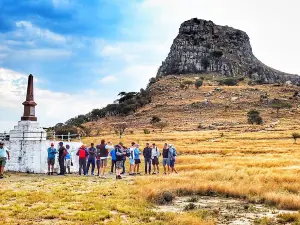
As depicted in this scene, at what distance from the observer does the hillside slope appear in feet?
282

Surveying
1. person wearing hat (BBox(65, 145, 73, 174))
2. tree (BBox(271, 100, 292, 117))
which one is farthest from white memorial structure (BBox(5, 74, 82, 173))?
tree (BBox(271, 100, 292, 117))

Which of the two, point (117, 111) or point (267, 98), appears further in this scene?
point (117, 111)

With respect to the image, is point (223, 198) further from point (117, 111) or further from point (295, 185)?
point (117, 111)

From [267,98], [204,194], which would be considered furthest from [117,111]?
[204,194]

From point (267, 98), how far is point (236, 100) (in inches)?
318

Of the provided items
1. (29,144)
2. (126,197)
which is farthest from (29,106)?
(126,197)

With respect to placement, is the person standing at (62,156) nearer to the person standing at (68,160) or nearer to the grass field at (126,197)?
the person standing at (68,160)

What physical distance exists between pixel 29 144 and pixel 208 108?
266 feet

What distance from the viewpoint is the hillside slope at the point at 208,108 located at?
A: 8594 centimetres

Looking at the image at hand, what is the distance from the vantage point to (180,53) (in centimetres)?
18075

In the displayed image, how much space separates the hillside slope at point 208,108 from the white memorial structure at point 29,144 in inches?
1993

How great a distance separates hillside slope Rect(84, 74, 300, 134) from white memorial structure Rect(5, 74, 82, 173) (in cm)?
5062

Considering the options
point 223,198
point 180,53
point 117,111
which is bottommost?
point 223,198

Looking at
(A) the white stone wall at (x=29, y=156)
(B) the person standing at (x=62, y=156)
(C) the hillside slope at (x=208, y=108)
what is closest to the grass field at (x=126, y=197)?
(A) the white stone wall at (x=29, y=156)
